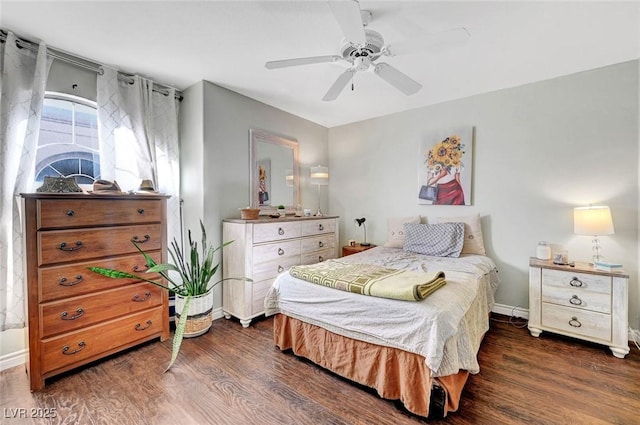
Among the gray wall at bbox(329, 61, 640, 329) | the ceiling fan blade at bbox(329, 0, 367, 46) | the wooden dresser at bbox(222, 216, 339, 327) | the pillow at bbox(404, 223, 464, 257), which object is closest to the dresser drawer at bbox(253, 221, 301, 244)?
the wooden dresser at bbox(222, 216, 339, 327)

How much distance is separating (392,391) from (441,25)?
247 cm

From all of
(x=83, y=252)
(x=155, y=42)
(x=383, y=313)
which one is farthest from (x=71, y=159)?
(x=383, y=313)

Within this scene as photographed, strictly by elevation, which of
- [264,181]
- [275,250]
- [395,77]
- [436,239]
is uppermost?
[395,77]

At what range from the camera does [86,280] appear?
1979mm

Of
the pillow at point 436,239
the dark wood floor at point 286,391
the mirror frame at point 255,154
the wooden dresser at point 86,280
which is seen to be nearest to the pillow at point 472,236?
the pillow at point 436,239

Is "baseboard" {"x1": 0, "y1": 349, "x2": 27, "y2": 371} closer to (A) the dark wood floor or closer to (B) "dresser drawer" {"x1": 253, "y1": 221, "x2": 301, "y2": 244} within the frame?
(A) the dark wood floor

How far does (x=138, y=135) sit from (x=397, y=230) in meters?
3.06

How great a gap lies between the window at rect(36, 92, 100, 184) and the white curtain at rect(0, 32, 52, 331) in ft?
0.59

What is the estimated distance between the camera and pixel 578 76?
262cm

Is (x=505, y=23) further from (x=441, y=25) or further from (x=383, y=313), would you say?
(x=383, y=313)

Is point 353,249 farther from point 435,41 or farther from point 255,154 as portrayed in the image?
point 435,41

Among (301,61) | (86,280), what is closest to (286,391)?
(86,280)

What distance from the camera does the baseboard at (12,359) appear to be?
1.99 metres

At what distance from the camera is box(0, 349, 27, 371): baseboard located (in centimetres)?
199
